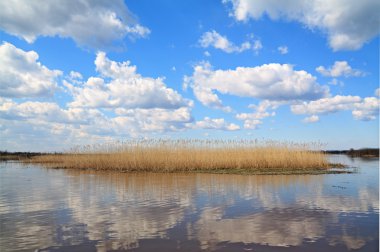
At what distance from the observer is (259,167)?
1975 centimetres

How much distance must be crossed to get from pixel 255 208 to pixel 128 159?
13183mm

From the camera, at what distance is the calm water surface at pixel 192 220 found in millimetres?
5281

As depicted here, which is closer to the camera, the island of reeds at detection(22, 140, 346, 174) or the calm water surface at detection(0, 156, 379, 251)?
the calm water surface at detection(0, 156, 379, 251)

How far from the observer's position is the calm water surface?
5281mm

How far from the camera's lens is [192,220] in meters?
6.80

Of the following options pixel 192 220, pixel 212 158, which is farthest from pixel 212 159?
pixel 192 220

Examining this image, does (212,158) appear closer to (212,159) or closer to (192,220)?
(212,159)

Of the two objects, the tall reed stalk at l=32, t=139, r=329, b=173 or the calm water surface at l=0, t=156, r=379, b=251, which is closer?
the calm water surface at l=0, t=156, r=379, b=251

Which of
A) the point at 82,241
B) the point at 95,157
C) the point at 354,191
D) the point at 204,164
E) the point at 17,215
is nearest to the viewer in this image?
the point at 82,241

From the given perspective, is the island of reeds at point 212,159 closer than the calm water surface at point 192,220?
No

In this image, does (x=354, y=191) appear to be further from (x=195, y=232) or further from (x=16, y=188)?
(x=16, y=188)

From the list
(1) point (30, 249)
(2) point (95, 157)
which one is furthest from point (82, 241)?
(2) point (95, 157)

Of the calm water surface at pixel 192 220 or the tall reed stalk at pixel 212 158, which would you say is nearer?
the calm water surface at pixel 192 220

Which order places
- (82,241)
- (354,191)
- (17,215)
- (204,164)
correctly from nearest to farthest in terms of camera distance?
(82,241), (17,215), (354,191), (204,164)
